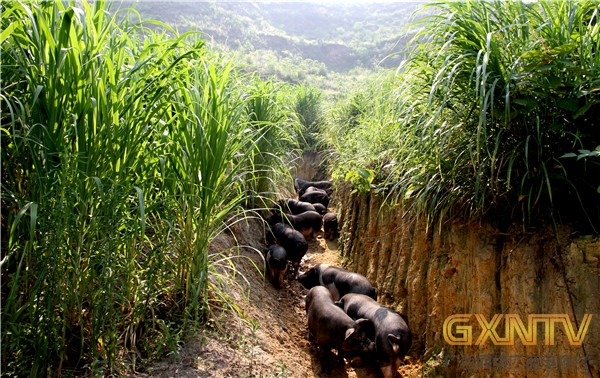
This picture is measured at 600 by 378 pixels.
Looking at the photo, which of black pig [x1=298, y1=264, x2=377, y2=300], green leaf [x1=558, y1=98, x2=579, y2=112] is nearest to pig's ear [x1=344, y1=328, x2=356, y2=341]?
black pig [x1=298, y1=264, x2=377, y2=300]

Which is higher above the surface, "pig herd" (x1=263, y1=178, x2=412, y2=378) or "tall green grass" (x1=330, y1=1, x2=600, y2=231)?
"tall green grass" (x1=330, y1=1, x2=600, y2=231)

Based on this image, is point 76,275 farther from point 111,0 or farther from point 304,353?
point 304,353

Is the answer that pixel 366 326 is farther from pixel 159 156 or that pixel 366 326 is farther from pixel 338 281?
pixel 159 156

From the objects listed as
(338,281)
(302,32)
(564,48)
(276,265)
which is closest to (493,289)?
(564,48)

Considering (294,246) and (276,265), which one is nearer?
(276,265)

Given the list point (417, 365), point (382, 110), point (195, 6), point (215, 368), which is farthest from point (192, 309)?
point (195, 6)

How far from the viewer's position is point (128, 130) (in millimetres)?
1836

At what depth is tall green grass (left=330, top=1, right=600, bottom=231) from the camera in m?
2.24

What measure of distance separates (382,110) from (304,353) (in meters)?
3.22

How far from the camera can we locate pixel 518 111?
233cm

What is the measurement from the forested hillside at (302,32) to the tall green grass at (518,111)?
18173 mm

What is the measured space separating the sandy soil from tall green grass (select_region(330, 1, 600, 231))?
1.47 m

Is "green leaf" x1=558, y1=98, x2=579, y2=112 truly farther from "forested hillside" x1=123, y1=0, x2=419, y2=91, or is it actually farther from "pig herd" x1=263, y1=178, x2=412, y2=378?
"forested hillside" x1=123, y1=0, x2=419, y2=91

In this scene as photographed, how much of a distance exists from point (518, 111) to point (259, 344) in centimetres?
217
